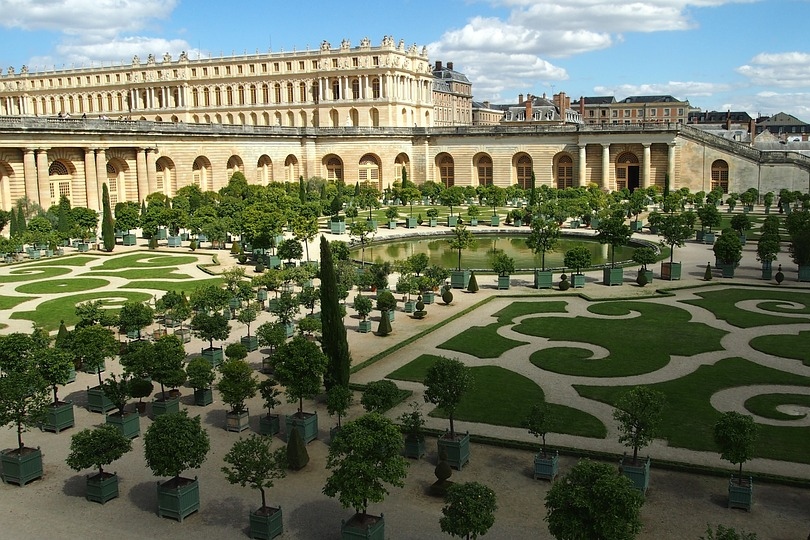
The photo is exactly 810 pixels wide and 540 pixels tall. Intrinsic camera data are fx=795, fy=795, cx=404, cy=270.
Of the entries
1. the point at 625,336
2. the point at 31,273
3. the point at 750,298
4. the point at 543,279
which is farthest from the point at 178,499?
the point at 31,273

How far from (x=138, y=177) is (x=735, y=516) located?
57.2m

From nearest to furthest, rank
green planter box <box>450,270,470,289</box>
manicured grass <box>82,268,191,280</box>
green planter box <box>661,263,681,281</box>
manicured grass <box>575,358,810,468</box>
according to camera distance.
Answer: manicured grass <box>575,358,810,468</box> → green planter box <box>450,270,470,289</box> → green planter box <box>661,263,681,281</box> → manicured grass <box>82,268,191,280</box>

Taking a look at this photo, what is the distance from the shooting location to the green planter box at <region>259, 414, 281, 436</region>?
20.6m

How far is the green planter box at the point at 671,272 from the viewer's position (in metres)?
37.9

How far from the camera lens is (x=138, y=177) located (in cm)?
6406

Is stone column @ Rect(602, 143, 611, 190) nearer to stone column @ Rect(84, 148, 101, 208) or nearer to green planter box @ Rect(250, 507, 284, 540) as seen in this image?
stone column @ Rect(84, 148, 101, 208)

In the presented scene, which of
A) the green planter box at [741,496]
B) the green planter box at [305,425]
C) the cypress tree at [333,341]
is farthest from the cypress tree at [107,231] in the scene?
the green planter box at [741,496]

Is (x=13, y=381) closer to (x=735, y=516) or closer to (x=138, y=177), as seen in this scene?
(x=735, y=516)

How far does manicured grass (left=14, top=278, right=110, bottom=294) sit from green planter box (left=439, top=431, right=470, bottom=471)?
2474 cm

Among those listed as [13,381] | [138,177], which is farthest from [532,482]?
[138,177]

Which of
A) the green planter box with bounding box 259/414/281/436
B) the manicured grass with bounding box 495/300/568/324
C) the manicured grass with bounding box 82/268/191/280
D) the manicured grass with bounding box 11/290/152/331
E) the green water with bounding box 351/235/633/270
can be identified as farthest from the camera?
the green water with bounding box 351/235/633/270

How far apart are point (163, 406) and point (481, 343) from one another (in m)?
11.2

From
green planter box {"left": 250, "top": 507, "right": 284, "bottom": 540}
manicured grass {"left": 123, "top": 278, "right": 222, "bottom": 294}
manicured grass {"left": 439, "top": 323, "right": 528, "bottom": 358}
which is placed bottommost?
green planter box {"left": 250, "top": 507, "right": 284, "bottom": 540}

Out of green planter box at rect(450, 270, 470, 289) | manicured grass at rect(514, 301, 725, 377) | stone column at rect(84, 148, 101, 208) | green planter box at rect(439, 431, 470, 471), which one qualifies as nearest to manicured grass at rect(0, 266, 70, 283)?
stone column at rect(84, 148, 101, 208)
